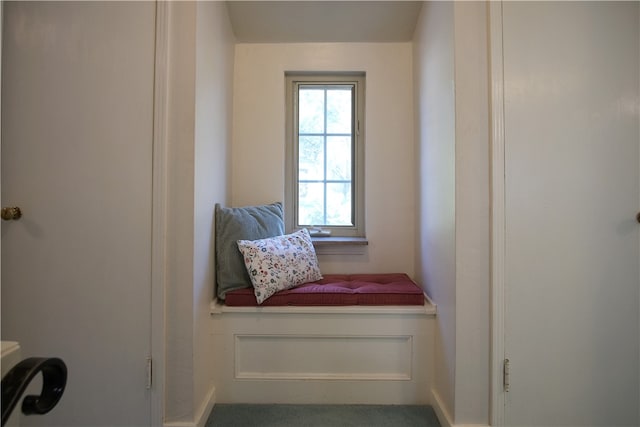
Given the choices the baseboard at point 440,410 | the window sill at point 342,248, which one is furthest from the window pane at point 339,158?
the baseboard at point 440,410

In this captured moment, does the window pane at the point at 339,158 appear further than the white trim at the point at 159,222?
Yes

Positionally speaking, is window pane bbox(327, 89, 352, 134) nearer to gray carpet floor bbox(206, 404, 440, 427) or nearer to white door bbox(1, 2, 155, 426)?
white door bbox(1, 2, 155, 426)

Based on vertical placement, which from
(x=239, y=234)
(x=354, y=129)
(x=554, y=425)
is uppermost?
(x=354, y=129)

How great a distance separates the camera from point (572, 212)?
1247 mm

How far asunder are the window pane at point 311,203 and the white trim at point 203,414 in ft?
3.72

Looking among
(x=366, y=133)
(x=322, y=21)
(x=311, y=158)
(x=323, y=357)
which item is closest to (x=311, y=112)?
(x=311, y=158)

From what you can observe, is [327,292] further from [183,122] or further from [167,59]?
[167,59]

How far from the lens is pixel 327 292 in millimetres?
1565

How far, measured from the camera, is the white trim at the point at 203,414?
50.8 inches

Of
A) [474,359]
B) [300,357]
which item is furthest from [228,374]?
[474,359]

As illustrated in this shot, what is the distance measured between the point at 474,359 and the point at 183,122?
5.08ft

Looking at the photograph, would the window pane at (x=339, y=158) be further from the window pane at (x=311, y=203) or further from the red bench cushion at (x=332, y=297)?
the red bench cushion at (x=332, y=297)

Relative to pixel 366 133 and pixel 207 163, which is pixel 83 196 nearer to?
pixel 207 163

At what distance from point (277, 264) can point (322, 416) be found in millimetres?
739
